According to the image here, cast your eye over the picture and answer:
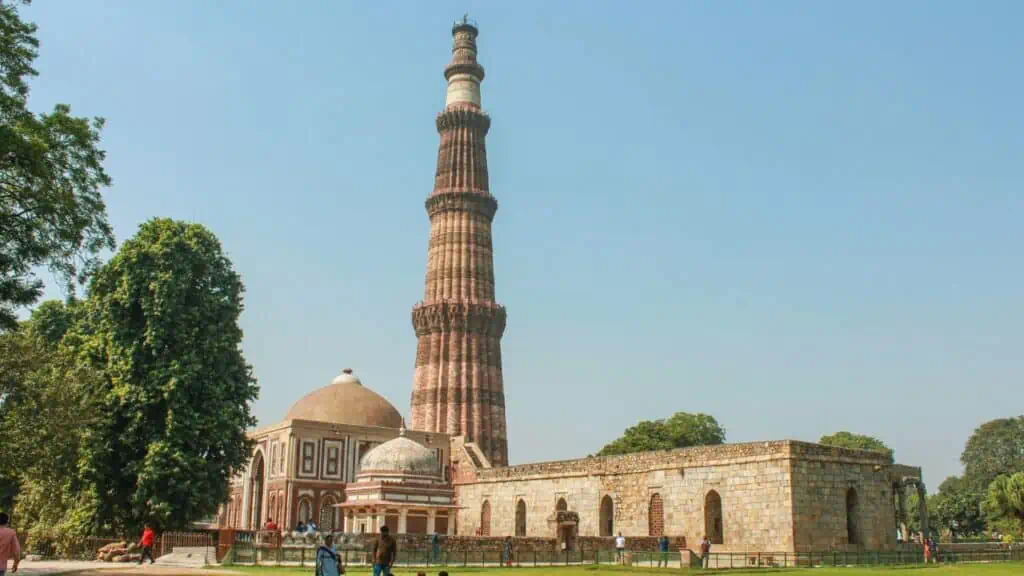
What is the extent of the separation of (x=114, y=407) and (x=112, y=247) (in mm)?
10527

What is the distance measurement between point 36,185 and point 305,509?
28.6 meters

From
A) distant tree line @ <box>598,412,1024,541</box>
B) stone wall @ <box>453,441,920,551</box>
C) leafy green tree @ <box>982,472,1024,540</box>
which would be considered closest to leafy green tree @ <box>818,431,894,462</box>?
distant tree line @ <box>598,412,1024,541</box>

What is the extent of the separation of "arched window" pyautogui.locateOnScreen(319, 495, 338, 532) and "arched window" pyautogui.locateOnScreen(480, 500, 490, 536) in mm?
6659

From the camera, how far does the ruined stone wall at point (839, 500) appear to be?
27656 millimetres

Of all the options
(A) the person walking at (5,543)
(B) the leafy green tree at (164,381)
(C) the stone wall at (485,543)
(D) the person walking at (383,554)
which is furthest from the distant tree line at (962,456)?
(A) the person walking at (5,543)

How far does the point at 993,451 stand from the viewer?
68.2 m

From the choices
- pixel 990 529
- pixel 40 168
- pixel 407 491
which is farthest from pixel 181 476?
pixel 990 529

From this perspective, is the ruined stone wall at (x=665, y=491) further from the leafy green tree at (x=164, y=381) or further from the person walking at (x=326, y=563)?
the person walking at (x=326, y=563)

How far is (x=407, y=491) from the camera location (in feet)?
93.4

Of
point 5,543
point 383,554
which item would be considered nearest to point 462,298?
point 383,554

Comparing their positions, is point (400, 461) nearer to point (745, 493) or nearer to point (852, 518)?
point (745, 493)

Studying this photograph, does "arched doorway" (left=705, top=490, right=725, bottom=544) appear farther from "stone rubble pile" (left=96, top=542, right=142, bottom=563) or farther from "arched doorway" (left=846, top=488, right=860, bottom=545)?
"stone rubble pile" (left=96, top=542, right=142, bottom=563)

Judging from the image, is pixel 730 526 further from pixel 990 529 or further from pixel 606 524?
pixel 990 529

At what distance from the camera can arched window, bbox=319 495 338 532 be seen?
41188 mm
